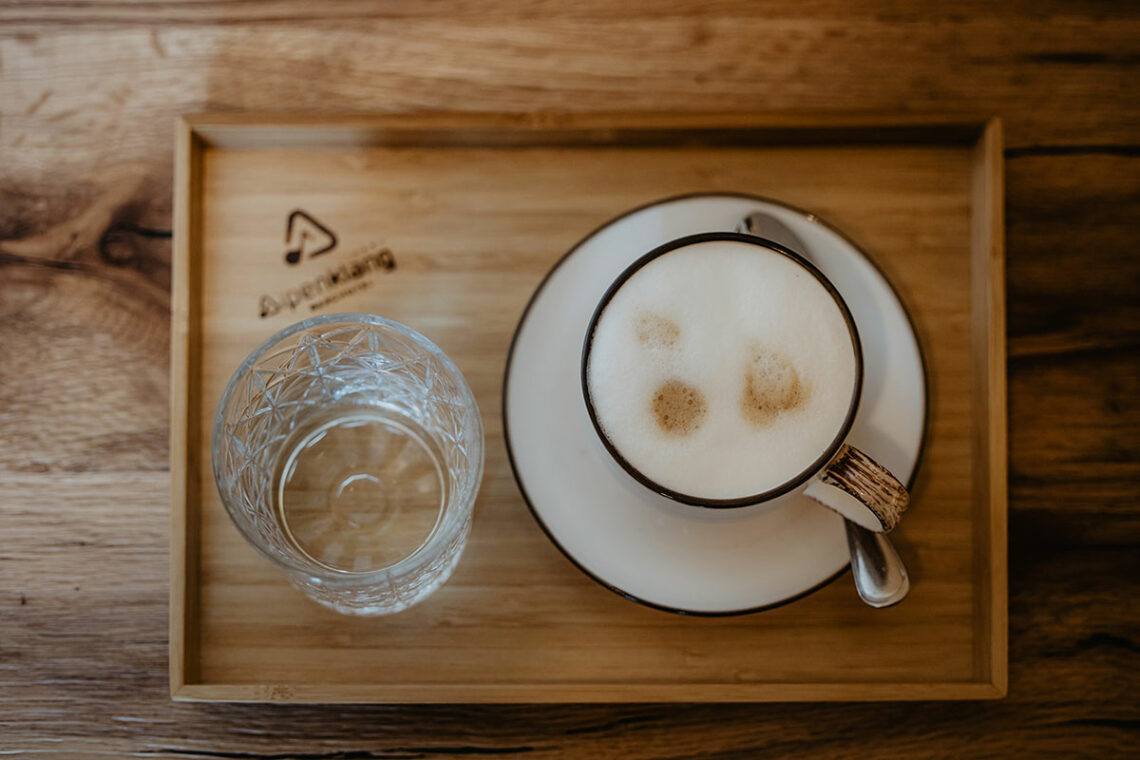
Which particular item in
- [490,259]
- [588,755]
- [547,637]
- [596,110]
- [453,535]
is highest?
[596,110]

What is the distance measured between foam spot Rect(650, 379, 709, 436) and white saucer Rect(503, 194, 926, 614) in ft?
0.32

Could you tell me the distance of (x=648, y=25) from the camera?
0.79m

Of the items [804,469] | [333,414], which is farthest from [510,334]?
[804,469]

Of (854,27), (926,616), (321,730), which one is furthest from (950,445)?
(321,730)

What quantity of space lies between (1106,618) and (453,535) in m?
0.60

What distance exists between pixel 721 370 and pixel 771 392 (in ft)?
0.12

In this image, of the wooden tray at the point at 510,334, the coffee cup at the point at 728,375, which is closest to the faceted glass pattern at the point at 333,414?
the wooden tray at the point at 510,334

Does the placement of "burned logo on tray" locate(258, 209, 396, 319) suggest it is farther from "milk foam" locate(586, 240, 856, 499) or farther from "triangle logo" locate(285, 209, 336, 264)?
"milk foam" locate(586, 240, 856, 499)

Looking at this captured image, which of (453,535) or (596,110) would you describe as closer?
(453,535)

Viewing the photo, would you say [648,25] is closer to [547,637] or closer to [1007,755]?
[547,637]

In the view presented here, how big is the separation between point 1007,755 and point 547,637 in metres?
0.44

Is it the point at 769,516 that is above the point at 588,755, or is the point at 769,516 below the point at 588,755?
above

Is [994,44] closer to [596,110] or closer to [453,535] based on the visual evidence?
[596,110]

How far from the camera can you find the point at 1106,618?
2.49 feet
